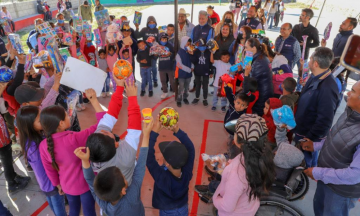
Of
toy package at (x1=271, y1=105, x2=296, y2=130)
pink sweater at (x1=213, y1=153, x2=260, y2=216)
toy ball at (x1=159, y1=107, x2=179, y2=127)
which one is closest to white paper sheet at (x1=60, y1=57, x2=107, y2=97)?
toy ball at (x1=159, y1=107, x2=179, y2=127)

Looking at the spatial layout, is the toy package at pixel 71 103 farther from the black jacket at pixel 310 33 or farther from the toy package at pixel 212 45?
the black jacket at pixel 310 33

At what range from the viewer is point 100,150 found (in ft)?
6.03

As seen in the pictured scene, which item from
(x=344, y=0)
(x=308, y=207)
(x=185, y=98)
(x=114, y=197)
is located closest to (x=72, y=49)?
(x=185, y=98)

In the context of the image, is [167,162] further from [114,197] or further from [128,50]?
[128,50]

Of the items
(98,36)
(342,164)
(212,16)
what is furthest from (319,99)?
(212,16)

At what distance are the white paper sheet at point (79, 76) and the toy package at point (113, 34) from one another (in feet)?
9.62

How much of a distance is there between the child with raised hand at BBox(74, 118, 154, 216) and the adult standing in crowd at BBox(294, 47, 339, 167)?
6.18 ft

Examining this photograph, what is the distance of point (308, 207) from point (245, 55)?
2.34 meters

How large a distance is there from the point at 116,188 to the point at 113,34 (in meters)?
4.41

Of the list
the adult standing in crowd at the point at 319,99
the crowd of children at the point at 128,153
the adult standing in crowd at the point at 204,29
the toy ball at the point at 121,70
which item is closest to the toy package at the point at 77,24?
the crowd of children at the point at 128,153

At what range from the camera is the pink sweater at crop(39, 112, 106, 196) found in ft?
6.89

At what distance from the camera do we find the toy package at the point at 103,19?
5570mm

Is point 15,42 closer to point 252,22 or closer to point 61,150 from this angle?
point 61,150

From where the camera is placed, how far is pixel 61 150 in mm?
2105
